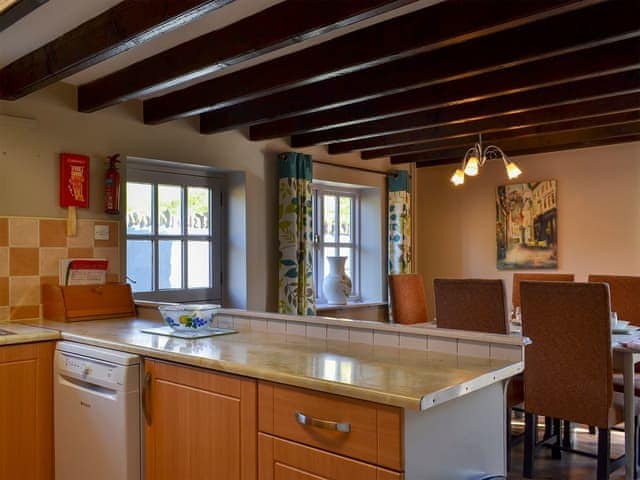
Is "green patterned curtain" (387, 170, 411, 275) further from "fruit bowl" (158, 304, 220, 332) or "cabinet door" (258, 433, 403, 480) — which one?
"cabinet door" (258, 433, 403, 480)

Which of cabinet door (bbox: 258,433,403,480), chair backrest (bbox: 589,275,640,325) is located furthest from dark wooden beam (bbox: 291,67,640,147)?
cabinet door (bbox: 258,433,403,480)

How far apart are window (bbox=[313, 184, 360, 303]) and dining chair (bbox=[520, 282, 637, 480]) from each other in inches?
93.3

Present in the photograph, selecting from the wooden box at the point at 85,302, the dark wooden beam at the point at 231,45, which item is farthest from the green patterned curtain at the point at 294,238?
the dark wooden beam at the point at 231,45

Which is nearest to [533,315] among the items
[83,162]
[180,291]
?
[180,291]

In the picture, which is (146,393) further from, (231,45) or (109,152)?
(109,152)

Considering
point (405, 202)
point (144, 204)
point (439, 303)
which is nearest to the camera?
point (439, 303)

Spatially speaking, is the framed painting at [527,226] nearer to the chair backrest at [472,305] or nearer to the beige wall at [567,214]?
the beige wall at [567,214]

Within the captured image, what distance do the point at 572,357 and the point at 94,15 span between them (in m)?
2.57

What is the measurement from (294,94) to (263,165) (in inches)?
41.9

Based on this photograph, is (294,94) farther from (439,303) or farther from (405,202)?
(405,202)

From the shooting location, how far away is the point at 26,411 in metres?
2.42

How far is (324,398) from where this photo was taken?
1.50m

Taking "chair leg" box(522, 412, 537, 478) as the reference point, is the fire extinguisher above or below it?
above

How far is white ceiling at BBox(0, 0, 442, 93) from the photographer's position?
7.09ft
